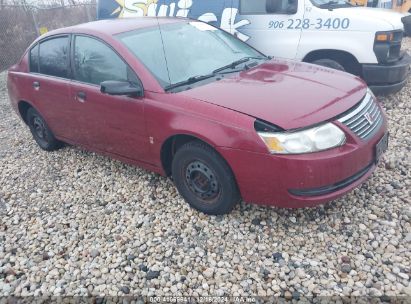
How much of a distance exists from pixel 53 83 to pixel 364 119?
3.27 metres

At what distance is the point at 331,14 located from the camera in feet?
16.8

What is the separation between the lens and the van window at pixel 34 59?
178 inches

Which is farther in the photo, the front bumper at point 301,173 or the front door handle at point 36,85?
the front door handle at point 36,85

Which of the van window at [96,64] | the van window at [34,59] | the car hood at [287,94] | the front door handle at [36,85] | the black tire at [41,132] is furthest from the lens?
the black tire at [41,132]

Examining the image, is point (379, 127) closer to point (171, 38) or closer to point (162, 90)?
point (162, 90)

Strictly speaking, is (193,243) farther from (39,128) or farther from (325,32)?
(325,32)

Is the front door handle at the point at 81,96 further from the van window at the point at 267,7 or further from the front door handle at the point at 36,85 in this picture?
the van window at the point at 267,7

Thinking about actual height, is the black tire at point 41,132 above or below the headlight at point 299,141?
below

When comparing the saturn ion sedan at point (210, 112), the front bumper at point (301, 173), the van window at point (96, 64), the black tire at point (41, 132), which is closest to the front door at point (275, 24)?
the saturn ion sedan at point (210, 112)

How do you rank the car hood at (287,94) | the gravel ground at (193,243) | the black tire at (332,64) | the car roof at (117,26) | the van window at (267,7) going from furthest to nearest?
1. the van window at (267,7)
2. the black tire at (332,64)
3. the car roof at (117,26)
4. the car hood at (287,94)
5. the gravel ground at (193,243)

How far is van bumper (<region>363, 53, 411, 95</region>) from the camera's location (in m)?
4.98

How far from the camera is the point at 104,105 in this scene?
3.61 meters

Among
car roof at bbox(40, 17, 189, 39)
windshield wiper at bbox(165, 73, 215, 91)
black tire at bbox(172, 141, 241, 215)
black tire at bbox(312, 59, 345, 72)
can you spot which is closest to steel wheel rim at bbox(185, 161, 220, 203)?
black tire at bbox(172, 141, 241, 215)

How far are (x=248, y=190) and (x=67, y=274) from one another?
1.55m
